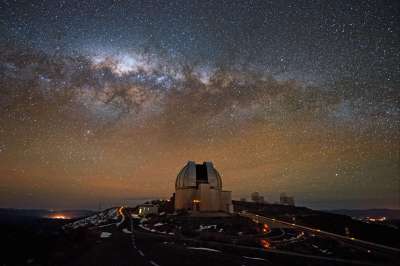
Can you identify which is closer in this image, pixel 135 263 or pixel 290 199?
pixel 135 263

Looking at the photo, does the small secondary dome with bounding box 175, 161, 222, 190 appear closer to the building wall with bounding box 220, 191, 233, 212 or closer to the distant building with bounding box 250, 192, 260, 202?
the building wall with bounding box 220, 191, 233, 212

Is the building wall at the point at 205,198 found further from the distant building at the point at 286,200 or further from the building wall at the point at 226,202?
the distant building at the point at 286,200

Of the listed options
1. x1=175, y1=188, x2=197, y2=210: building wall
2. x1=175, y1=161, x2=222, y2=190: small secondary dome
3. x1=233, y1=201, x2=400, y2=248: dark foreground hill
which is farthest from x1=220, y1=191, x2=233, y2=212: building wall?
x1=233, y1=201, x2=400, y2=248: dark foreground hill

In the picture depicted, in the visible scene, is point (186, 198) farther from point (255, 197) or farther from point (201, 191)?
point (255, 197)

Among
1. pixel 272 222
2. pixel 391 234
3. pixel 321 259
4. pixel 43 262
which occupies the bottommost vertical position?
pixel 391 234

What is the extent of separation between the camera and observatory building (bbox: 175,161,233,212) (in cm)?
4659

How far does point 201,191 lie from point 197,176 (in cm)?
614

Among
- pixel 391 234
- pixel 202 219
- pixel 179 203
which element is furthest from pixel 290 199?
pixel 202 219

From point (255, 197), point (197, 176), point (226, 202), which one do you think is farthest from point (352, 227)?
point (255, 197)

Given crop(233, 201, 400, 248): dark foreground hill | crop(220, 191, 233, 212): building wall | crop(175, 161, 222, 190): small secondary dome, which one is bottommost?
crop(233, 201, 400, 248): dark foreground hill

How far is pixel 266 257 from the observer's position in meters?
12.6

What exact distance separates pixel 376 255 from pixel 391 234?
36.7 metres

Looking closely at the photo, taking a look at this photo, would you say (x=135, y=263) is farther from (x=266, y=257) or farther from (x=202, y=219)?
(x=202, y=219)

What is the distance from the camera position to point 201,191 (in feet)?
153
